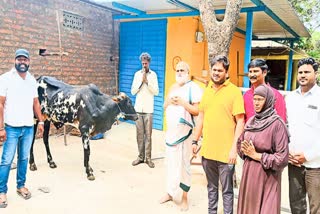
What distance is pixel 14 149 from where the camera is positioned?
10.8ft

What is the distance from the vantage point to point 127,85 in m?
8.22

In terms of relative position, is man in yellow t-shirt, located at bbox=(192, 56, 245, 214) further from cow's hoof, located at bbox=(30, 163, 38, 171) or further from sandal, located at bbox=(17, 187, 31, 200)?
cow's hoof, located at bbox=(30, 163, 38, 171)

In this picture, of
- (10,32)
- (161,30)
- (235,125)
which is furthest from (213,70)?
(161,30)

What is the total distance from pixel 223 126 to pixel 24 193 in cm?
237

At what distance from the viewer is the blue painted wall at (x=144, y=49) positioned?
7.47 m

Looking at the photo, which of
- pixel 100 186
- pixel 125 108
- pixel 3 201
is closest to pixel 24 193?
pixel 3 201

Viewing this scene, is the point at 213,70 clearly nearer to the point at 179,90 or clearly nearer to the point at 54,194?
the point at 179,90

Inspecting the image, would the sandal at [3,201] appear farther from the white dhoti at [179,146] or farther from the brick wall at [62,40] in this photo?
the brick wall at [62,40]

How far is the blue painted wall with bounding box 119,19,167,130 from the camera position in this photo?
7.47 metres

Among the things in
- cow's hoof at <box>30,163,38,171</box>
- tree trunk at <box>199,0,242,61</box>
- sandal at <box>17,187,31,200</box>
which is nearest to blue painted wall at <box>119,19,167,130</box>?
tree trunk at <box>199,0,242,61</box>

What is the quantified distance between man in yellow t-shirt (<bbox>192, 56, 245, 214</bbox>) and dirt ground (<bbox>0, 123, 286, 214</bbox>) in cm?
80

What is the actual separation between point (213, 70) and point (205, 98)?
282mm

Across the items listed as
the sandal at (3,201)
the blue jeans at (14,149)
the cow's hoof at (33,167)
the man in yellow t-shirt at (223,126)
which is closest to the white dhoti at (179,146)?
the man in yellow t-shirt at (223,126)

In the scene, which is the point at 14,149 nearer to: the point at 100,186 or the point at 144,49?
the point at 100,186
